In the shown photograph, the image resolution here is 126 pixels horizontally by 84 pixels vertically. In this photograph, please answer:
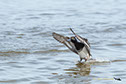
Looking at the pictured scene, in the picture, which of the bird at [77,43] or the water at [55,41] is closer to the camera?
the water at [55,41]

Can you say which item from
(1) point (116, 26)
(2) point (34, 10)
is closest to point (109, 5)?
(2) point (34, 10)

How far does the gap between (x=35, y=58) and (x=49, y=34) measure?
281 cm

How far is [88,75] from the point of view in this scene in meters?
7.60

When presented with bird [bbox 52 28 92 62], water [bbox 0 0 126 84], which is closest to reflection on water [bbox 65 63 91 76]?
water [bbox 0 0 126 84]

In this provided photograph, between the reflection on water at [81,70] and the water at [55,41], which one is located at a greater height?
the water at [55,41]

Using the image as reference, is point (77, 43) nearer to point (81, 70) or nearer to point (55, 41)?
point (81, 70)

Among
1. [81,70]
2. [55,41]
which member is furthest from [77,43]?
[55,41]

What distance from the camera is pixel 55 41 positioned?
1070 centimetres

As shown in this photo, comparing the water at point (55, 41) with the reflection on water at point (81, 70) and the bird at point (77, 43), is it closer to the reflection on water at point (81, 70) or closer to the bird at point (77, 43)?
the reflection on water at point (81, 70)

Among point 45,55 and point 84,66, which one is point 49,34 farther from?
point 84,66

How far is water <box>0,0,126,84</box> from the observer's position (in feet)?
24.7

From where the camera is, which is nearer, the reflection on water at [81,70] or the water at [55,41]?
the water at [55,41]

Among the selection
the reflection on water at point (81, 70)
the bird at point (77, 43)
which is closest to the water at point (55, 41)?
the reflection on water at point (81, 70)

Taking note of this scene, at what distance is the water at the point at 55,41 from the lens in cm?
752
